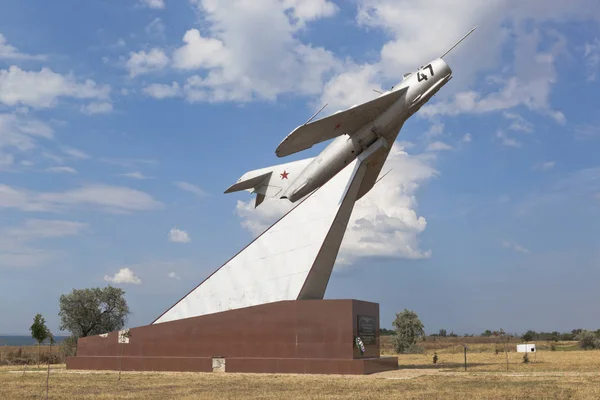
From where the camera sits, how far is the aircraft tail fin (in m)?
28.1

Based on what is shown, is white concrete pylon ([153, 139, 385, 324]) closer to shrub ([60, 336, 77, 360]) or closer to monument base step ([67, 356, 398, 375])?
monument base step ([67, 356, 398, 375])

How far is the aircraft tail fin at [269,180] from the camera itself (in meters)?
28.1

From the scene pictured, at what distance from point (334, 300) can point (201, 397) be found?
28.2 feet

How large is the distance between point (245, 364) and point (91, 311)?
25.3 meters

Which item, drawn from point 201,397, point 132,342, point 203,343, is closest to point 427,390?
point 201,397

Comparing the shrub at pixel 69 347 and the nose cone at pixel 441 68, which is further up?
the nose cone at pixel 441 68

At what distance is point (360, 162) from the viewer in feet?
81.8

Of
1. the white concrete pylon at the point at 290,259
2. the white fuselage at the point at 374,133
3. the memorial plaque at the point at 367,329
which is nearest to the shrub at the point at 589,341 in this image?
the memorial plaque at the point at 367,329

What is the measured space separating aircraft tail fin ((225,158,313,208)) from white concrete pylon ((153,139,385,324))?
3.62 m

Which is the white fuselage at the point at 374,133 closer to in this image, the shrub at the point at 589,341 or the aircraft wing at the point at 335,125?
the aircraft wing at the point at 335,125

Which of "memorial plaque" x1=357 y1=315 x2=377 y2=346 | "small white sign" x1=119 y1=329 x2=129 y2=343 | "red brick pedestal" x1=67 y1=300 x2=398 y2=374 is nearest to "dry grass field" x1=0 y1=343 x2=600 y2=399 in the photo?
"red brick pedestal" x1=67 y1=300 x2=398 y2=374

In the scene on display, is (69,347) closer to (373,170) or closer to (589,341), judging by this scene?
(373,170)

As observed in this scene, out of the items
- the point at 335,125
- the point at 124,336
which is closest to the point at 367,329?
the point at 335,125

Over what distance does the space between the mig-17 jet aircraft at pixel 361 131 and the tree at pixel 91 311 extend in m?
23.2
